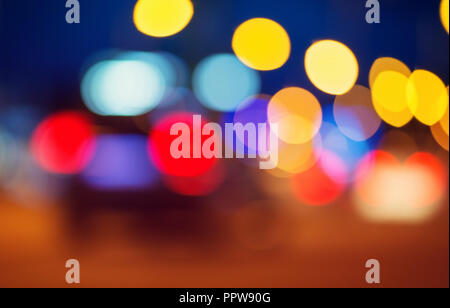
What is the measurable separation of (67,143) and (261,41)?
2314mm

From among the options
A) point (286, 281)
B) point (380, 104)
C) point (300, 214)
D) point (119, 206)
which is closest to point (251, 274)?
point (286, 281)

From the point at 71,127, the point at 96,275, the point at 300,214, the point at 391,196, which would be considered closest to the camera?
→ the point at 96,275

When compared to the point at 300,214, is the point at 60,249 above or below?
below

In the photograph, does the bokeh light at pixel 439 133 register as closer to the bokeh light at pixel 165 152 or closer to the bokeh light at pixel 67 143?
the bokeh light at pixel 165 152

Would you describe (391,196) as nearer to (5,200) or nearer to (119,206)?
(119,206)

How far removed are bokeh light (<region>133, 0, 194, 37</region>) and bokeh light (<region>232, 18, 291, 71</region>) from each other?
1.63 metres

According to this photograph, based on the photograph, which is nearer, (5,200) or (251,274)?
(251,274)

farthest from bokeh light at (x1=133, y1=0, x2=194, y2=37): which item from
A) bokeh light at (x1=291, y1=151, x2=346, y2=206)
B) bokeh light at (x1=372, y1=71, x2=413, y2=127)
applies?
bokeh light at (x1=372, y1=71, x2=413, y2=127)

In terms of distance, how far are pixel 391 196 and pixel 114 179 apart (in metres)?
3.03

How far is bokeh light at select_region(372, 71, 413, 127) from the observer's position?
760 cm

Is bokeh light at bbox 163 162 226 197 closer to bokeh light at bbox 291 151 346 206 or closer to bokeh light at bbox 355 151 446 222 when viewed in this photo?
bokeh light at bbox 355 151 446 222

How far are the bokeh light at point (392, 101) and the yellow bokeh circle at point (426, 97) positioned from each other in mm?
131

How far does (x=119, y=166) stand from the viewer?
10.8 ft

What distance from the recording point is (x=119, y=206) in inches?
124
